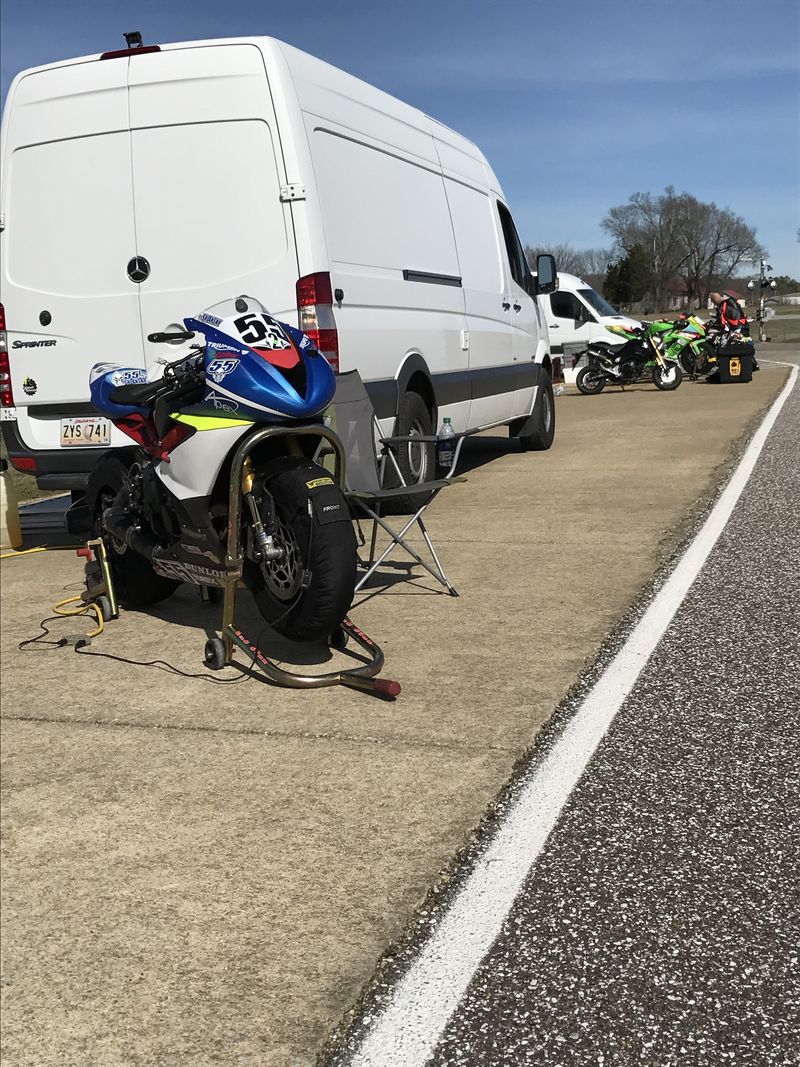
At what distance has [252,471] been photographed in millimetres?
4672

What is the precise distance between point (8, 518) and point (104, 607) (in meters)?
2.31

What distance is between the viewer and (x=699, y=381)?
22078 mm

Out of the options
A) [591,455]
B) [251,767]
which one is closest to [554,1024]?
[251,767]

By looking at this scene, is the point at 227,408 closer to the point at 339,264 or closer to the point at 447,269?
the point at 339,264

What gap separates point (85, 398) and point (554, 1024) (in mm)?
5562

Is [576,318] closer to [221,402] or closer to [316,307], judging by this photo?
[316,307]

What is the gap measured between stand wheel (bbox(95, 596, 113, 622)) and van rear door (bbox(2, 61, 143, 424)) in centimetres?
158

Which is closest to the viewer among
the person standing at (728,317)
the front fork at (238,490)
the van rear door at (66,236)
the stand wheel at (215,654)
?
the front fork at (238,490)

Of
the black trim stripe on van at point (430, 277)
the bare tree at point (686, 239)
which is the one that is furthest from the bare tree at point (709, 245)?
the black trim stripe on van at point (430, 277)

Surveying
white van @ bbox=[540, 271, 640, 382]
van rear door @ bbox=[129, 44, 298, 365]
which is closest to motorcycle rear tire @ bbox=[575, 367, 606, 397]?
white van @ bbox=[540, 271, 640, 382]

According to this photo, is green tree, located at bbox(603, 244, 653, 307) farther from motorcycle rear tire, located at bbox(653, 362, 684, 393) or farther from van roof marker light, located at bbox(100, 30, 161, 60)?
van roof marker light, located at bbox(100, 30, 161, 60)

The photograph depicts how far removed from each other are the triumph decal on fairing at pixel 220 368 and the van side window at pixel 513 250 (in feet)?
21.2

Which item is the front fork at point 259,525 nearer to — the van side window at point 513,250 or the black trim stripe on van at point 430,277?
the black trim stripe on van at point 430,277

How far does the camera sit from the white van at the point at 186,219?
20.5 feet
